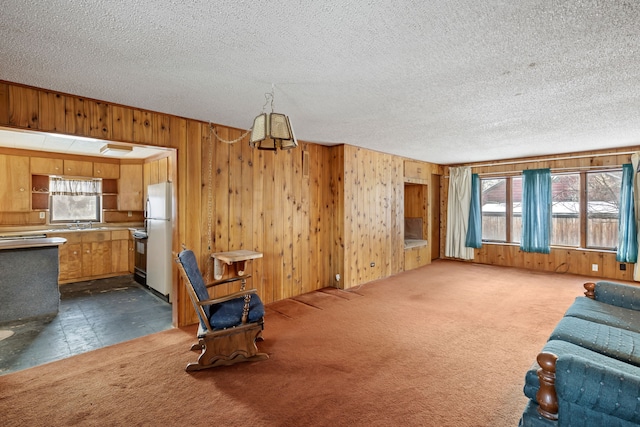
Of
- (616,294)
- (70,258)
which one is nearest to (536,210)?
(616,294)

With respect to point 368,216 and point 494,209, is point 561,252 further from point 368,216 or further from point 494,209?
point 368,216

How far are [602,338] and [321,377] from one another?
1949mm

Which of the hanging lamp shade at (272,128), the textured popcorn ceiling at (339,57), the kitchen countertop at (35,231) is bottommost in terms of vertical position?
the kitchen countertop at (35,231)

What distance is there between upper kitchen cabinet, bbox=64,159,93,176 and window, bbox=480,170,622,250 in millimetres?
8382

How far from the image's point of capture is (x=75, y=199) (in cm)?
599

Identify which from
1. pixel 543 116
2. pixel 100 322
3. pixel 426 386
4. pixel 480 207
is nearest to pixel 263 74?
pixel 426 386

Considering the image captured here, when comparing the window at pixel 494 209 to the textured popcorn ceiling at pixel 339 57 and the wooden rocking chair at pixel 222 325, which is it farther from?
the wooden rocking chair at pixel 222 325

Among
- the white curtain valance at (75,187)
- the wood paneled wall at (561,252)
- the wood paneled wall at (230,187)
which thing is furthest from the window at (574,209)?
the white curtain valance at (75,187)

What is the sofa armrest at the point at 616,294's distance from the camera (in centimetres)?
263

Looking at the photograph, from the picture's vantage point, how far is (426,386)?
2297 mm

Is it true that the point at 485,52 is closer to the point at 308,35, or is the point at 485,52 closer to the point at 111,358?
the point at 308,35

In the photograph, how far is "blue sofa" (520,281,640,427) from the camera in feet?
4.35

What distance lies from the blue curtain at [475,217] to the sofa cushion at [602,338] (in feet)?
16.0

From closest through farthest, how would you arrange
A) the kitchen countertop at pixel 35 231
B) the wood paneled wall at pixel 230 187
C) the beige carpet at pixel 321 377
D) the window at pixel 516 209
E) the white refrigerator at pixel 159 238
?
the beige carpet at pixel 321 377
the wood paneled wall at pixel 230 187
the white refrigerator at pixel 159 238
the kitchen countertop at pixel 35 231
the window at pixel 516 209
